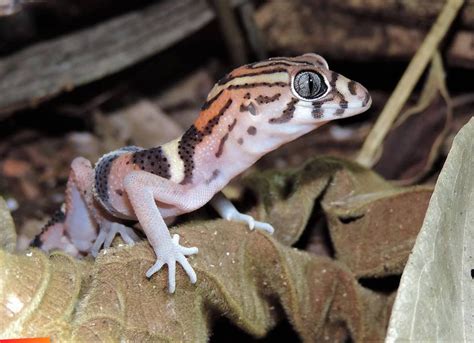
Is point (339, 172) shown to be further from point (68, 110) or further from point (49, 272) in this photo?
point (68, 110)

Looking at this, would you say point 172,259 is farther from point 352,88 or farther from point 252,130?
point 352,88

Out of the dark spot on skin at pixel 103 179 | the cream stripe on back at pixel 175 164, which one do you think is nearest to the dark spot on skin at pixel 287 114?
the cream stripe on back at pixel 175 164

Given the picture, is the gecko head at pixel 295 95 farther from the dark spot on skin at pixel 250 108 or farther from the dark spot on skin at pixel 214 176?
the dark spot on skin at pixel 214 176

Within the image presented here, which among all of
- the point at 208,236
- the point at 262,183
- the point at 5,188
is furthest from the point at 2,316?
the point at 5,188

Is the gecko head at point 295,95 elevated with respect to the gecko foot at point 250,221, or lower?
elevated

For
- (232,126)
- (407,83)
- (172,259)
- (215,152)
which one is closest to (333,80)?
(232,126)

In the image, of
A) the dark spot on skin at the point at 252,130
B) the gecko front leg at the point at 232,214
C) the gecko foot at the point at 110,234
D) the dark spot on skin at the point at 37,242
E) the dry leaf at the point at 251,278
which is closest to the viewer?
the dry leaf at the point at 251,278
